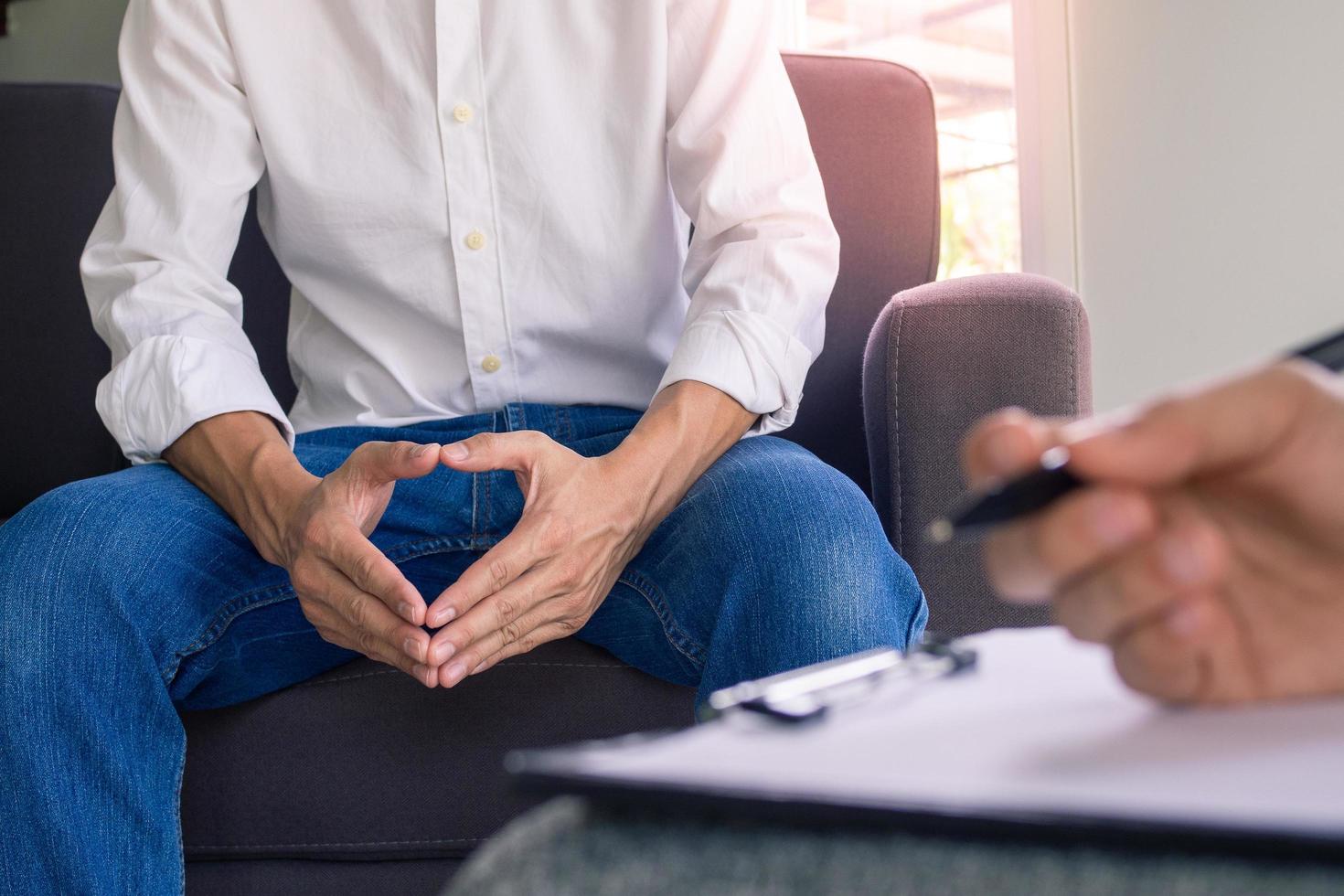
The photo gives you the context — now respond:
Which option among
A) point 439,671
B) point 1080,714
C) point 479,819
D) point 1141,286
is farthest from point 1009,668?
point 1141,286

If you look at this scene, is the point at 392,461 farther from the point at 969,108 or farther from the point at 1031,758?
the point at 969,108

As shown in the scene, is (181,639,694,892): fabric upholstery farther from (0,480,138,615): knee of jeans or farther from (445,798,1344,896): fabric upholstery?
(445,798,1344,896): fabric upholstery

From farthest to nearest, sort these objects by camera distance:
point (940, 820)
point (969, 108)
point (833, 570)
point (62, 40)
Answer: point (62, 40) < point (969, 108) < point (833, 570) < point (940, 820)

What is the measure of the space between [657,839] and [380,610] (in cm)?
61

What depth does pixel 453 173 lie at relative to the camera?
108 cm

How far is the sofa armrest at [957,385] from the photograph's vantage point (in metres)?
1.02

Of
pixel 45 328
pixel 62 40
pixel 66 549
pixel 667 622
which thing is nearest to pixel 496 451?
pixel 667 622

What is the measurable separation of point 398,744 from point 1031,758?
0.74 metres

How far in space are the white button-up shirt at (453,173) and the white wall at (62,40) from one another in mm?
2282

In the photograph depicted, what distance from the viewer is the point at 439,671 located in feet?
2.57

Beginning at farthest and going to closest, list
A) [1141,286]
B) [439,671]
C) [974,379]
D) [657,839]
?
[1141,286], [974,379], [439,671], [657,839]

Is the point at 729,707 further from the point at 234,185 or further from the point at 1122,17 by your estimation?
the point at 1122,17

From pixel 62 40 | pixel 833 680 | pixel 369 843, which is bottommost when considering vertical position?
pixel 369 843

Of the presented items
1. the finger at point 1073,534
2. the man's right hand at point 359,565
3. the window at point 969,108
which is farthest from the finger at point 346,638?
the window at point 969,108
